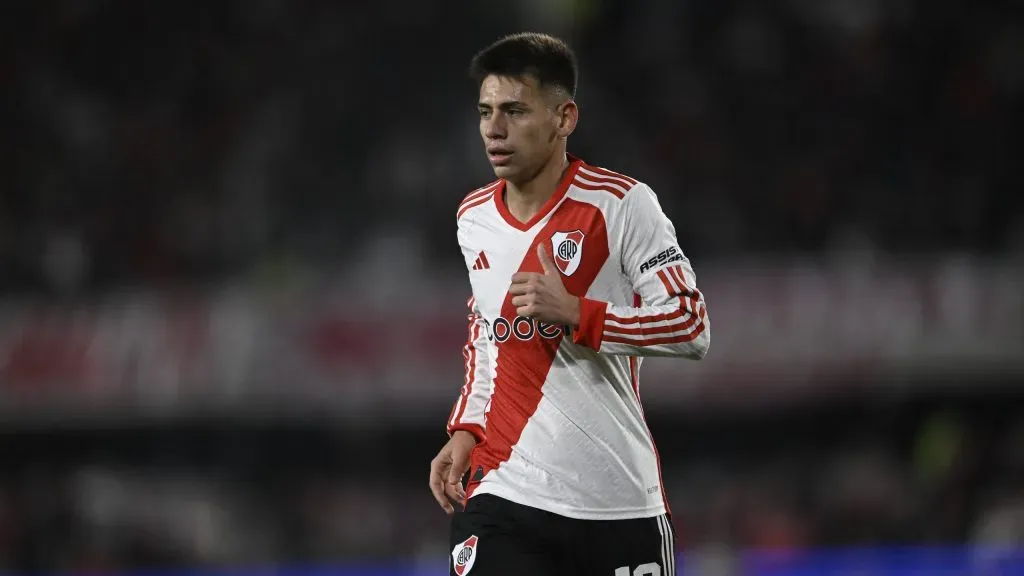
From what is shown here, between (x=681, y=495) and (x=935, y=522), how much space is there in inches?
85.0

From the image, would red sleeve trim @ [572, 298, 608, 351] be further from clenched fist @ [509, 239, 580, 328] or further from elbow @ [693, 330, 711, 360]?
elbow @ [693, 330, 711, 360]

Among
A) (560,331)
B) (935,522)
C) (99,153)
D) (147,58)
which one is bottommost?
(935,522)

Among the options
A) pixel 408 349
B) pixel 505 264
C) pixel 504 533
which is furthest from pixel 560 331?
pixel 408 349

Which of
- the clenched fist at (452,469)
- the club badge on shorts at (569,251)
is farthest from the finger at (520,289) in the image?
the clenched fist at (452,469)

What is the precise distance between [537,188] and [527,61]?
0.36 m

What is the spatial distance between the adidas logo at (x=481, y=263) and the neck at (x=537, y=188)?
0.51 feet

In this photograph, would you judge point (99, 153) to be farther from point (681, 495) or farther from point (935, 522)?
point (935, 522)

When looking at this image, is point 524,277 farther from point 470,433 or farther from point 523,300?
point 470,433

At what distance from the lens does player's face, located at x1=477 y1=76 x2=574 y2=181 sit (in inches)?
151

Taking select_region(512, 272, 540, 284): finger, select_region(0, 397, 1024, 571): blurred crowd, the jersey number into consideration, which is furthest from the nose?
select_region(0, 397, 1024, 571): blurred crowd

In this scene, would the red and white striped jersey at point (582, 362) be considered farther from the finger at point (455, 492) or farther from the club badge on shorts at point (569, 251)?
the finger at point (455, 492)

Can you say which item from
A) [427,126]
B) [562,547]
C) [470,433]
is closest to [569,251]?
[470,433]

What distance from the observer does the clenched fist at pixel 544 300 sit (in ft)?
11.6

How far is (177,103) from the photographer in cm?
1362
